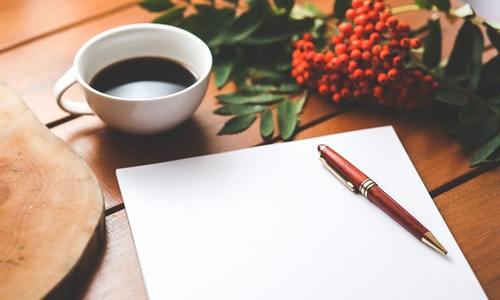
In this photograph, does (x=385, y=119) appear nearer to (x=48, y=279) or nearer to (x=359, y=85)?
(x=359, y=85)

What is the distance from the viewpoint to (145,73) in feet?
2.71

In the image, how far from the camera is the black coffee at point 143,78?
798mm

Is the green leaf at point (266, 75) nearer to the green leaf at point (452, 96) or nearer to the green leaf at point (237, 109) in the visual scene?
the green leaf at point (237, 109)

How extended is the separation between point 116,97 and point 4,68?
23 centimetres

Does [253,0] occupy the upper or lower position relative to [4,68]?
upper

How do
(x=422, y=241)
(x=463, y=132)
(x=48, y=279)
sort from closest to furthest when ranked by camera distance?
(x=48, y=279) < (x=422, y=241) < (x=463, y=132)

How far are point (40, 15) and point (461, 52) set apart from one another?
571mm

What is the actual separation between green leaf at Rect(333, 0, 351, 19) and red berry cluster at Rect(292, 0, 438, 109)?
58 millimetres

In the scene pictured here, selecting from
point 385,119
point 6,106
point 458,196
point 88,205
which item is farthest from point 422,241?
point 6,106

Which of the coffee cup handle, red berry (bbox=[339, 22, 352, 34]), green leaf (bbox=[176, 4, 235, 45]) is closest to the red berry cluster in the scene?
red berry (bbox=[339, 22, 352, 34])

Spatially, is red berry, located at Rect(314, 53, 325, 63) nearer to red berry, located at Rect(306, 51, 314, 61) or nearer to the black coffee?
red berry, located at Rect(306, 51, 314, 61)

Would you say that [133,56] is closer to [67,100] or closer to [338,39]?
[67,100]

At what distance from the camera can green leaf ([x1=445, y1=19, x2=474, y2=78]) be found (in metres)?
0.84

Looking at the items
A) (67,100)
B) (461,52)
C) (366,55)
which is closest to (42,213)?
(67,100)
